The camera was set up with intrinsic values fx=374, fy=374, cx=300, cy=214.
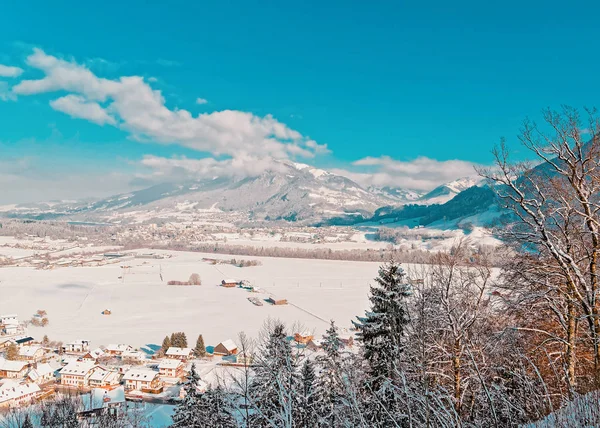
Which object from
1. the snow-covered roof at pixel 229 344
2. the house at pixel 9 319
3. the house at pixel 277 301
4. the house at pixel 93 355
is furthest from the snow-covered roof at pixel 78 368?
the house at pixel 277 301

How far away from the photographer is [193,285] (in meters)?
57.5

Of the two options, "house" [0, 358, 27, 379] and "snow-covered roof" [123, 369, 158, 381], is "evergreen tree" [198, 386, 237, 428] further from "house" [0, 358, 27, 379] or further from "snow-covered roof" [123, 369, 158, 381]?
"house" [0, 358, 27, 379]

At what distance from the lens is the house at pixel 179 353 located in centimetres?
2786

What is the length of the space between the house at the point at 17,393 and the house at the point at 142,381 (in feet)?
16.2

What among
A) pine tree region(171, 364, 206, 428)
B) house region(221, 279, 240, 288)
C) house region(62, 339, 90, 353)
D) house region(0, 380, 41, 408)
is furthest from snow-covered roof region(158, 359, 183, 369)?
house region(221, 279, 240, 288)

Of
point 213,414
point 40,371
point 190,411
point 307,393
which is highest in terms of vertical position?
point 307,393

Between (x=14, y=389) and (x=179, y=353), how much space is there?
387 inches

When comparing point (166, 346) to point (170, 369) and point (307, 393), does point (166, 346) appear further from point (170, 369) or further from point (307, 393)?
point (307, 393)

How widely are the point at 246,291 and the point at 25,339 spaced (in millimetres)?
26184

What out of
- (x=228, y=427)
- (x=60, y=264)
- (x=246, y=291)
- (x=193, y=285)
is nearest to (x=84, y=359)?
(x=228, y=427)

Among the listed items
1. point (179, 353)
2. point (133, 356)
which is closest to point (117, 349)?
point (133, 356)

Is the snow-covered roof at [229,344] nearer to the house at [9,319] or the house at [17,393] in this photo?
the house at [17,393]

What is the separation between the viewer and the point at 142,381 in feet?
77.5

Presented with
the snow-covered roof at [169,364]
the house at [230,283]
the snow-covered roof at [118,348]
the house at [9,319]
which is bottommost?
the snow-covered roof at [169,364]
